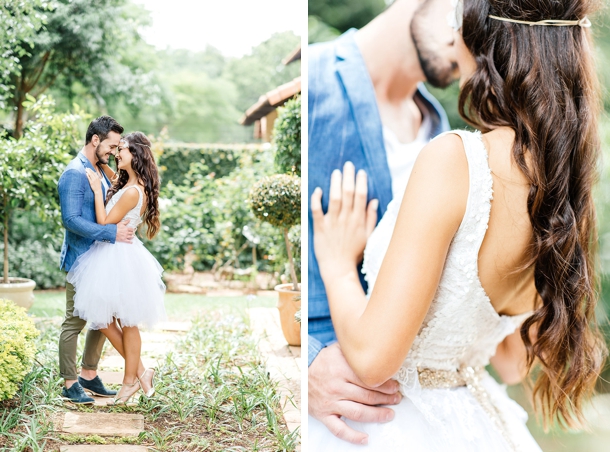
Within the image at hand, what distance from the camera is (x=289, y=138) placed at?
418cm

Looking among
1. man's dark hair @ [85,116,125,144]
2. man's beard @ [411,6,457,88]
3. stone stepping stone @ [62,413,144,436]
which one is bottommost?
stone stepping stone @ [62,413,144,436]

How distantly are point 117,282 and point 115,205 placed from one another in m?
0.37

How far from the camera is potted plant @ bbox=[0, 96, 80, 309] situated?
3635mm

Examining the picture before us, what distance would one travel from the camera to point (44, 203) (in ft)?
12.8

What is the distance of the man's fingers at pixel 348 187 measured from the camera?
190cm

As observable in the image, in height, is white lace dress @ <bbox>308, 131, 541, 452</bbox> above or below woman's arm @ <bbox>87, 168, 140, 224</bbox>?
below

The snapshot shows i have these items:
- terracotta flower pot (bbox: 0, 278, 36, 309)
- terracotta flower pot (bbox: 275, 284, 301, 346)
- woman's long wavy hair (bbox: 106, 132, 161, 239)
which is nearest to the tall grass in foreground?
terracotta flower pot (bbox: 0, 278, 36, 309)

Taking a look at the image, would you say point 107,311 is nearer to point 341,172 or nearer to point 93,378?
point 93,378

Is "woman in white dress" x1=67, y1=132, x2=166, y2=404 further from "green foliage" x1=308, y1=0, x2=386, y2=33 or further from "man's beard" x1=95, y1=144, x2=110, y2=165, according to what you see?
"green foliage" x1=308, y1=0, x2=386, y2=33

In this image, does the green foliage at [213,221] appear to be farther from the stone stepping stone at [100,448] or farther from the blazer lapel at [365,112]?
the blazer lapel at [365,112]

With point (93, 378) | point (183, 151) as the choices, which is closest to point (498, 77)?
point (93, 378)

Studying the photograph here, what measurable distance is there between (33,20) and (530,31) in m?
2.83

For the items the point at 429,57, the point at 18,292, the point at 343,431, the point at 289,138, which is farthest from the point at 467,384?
the point at 18,292

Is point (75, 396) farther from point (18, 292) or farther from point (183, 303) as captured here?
point (183, 303)
